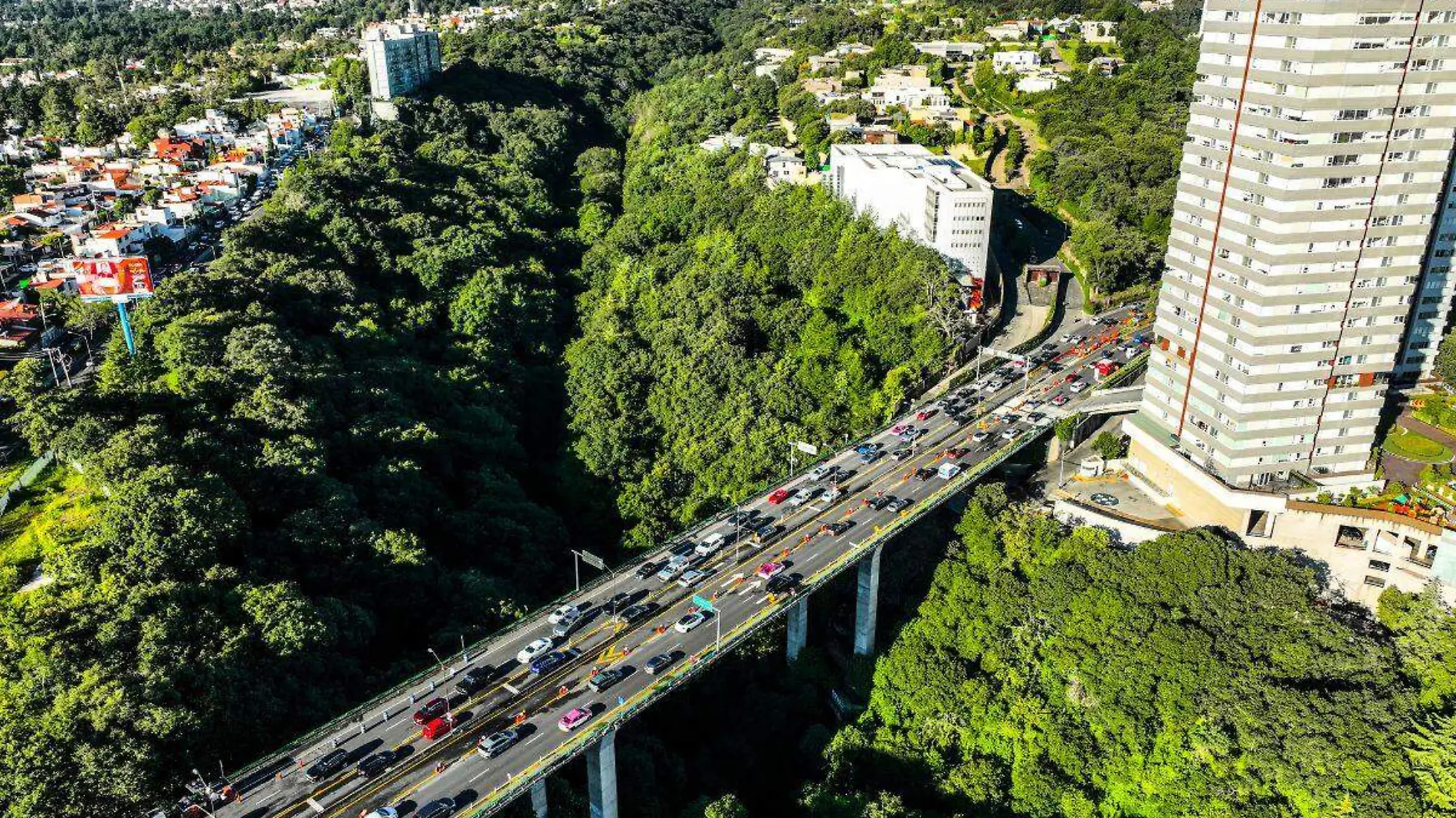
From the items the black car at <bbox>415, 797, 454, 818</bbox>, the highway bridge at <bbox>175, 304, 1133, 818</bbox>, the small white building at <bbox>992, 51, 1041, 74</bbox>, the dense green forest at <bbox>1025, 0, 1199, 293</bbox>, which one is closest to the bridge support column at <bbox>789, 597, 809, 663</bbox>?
the highway bridge at <bbox>175, 304, 1133, 818</bbox>

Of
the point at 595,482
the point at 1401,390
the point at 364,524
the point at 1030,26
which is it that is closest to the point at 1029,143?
the point at 1030,26

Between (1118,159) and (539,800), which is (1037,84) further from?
(539,800)

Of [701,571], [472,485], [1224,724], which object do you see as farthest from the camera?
[472,485]

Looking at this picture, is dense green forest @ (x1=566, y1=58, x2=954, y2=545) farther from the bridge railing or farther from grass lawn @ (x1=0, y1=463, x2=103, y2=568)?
grass lawn @ (x1=0, y1=463, x2=103, y2=568)

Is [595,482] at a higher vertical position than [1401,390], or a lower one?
lower

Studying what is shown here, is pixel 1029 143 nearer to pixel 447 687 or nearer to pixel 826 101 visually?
pixel 826 101

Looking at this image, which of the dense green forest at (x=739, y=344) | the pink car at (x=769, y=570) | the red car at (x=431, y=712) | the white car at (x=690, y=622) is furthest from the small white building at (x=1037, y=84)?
the red car at (x=431, y=712)

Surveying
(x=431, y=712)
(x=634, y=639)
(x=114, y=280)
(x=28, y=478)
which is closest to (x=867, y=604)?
(x=634, y=639)
